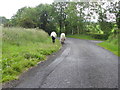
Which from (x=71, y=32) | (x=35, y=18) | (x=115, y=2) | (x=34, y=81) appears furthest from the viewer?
(x=71, y=32)

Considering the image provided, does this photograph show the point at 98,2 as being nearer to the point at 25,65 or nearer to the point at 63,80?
the point at 25,65

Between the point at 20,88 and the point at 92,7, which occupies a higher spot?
the point at 92,7

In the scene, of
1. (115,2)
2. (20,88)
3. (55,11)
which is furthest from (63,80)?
(55,11)

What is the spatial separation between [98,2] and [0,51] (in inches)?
362

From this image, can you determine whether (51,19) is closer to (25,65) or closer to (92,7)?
(92,7)

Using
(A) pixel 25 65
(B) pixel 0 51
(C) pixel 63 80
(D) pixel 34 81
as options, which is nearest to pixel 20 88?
(D) pixel 34 81

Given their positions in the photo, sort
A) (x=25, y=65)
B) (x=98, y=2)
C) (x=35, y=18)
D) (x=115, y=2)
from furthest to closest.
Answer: (x=35, y=18)
(x=98, y=2)
(x=115, y=2)
(x=25, y=65)

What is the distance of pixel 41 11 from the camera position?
61125mm

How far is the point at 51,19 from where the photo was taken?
62781 mm

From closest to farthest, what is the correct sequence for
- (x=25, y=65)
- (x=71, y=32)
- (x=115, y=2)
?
1. (x=25, y=65)
2. (x=115, y=2)
3. (x=71, y=32)

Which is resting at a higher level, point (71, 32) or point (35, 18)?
point (35, 18)

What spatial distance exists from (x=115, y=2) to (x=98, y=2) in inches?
65.9

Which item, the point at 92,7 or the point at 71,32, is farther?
the point at 71,32

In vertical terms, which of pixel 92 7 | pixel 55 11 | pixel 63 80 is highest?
pixel 55 11
